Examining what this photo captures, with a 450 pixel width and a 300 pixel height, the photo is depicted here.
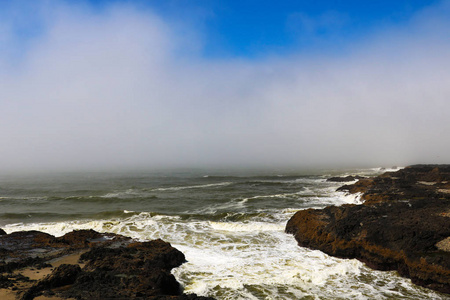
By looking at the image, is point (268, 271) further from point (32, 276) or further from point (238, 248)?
point (32, 276)

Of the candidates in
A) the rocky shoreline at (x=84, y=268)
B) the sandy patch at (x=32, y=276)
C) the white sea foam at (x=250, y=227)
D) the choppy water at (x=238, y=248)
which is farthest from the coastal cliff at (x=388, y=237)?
the sandy patch at (x=32, y=276)

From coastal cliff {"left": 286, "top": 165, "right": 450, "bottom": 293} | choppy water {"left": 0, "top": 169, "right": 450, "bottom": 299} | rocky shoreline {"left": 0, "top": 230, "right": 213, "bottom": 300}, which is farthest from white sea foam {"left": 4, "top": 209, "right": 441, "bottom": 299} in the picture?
rocky shoreline {"left": 0, "top": 230, "right": 213, "bottom": 300}

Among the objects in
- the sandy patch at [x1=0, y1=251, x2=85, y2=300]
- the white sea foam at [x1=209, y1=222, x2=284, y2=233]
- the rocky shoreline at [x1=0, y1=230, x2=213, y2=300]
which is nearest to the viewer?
the sandy patch at [x1=0, y1=251, x2=85, y2=300]

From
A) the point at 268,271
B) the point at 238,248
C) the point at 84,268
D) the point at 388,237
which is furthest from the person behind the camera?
the point at 238,248

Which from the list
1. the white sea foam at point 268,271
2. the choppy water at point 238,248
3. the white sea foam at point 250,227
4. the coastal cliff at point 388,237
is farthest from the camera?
the white sea foam at point 250,227

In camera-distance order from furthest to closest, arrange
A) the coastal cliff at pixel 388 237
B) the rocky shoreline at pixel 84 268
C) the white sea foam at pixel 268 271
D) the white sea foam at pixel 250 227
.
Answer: the white sea foam at pixel 250 227, the coastal cliff at pixel 388 237, the white sea foam at pixel 268 271, the rocky shoreline at pixel 84 268

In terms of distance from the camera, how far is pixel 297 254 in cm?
1169

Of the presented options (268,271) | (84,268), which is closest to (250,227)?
(268,271)

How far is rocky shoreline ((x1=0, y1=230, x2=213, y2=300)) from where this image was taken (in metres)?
7.12

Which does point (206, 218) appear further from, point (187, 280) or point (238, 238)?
point (187, 280)

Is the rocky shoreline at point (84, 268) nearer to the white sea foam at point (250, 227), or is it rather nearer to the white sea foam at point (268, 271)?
the white sea foam at point (268, 271)

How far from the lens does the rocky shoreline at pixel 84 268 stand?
23.4 feet

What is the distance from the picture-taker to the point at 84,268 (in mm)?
8945

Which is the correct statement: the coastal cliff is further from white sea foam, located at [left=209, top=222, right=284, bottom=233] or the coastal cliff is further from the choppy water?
white sea foam, located at [left=209, top=222, right=284, bottom=233]
